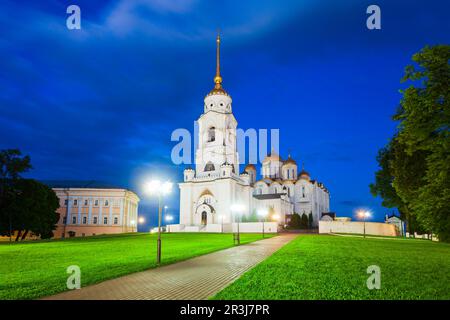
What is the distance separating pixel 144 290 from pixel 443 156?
1835 cm

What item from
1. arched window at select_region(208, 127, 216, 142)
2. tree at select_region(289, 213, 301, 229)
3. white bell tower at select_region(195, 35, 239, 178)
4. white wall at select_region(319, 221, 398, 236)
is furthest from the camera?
tree at select_region(289, 213, 301, 229)

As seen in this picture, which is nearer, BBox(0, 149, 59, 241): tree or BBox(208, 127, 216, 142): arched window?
BBox(0, 149, 59, 241): tree

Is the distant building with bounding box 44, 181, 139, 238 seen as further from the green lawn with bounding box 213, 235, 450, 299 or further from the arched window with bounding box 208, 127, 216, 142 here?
the green lawn with bounding box 213, 235, 450, 299

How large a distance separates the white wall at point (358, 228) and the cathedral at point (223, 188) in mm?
10026

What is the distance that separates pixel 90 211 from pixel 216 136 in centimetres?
3505

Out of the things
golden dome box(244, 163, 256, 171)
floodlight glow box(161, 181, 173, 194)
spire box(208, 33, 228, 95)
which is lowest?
floodlight glow box(161, 181, 173, 194)

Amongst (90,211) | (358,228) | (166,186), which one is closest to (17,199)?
(90,211)

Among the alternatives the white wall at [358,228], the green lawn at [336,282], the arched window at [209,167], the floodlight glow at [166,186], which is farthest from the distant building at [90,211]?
the green lawn at [336,282]

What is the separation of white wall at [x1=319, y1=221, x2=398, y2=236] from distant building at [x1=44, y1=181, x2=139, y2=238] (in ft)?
153

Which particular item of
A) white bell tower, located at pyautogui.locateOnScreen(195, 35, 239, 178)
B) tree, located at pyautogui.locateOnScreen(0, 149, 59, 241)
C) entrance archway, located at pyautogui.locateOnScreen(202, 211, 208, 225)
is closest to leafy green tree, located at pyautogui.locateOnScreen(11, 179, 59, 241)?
tree, located at pyautogui.locateOnScreen(0, 149, 59, 241)

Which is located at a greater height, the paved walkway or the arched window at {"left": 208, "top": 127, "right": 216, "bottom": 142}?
the arched window at {"left": 208, "top": 127, "right": 216, "bottom": 142}

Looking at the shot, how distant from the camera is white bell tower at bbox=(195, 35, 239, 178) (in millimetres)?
66375

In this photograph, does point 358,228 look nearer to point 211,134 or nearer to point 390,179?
point 390,179
